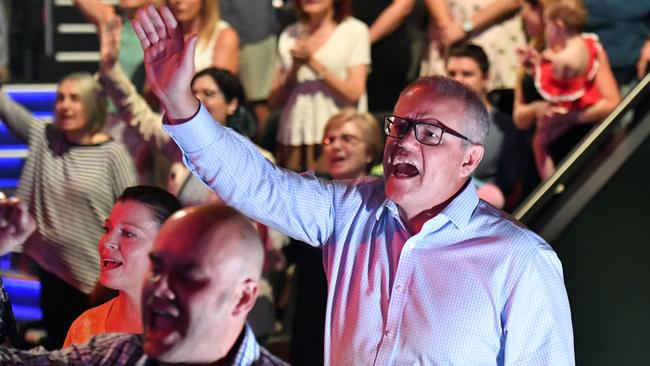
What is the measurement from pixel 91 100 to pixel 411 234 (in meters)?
2.76

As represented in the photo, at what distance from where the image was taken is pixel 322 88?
18.4 feet

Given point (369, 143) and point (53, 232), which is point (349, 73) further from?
point (53, 232)

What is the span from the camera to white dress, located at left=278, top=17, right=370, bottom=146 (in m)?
5.60

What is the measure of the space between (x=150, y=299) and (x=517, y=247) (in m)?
1.15

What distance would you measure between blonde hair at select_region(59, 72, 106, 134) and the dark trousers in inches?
27.8

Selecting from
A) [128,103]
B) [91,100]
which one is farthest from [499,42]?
[91,100]

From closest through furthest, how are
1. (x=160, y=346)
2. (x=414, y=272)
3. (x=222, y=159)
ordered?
1. (x=160, y=346)
2. (x=222, y=159)
3. (x=414, y=272)

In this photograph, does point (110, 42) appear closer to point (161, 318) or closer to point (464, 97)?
point (464, 97)

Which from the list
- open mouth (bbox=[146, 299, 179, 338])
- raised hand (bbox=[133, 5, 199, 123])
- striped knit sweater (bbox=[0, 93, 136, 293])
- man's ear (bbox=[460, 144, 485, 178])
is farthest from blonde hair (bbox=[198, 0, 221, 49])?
open mouth (bbox=[146, 299, 179, 338])

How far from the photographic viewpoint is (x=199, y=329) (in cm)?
208

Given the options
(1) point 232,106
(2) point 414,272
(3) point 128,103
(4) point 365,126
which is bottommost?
(3) point 128,103

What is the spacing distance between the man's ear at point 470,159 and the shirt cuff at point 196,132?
2.20 ft

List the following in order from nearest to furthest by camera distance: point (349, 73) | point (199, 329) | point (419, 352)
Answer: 1. point (199, 329)
2. point (419, 352)
3. point (349, 73)

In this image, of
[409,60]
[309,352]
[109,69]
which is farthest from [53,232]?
[409,60]
